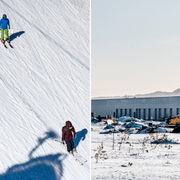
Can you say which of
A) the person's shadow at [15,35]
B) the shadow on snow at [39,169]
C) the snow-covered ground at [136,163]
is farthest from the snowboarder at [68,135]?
the person's shadow at [15,35]

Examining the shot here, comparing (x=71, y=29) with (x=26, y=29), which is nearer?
(x=26, y=29)

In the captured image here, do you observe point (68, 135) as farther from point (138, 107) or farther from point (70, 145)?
point (138, 107)

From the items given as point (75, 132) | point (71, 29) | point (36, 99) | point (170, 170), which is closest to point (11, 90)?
point (36, 99)

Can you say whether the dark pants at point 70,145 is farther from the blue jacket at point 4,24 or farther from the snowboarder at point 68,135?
the blue jacket at point 4,24

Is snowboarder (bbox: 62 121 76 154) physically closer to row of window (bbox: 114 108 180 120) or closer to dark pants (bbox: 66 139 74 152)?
dark pants (bbox: 66 139 74 152)

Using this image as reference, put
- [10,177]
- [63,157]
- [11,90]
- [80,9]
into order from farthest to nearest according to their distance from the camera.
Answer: [80,9], [11,90], [63,157], [10,177]

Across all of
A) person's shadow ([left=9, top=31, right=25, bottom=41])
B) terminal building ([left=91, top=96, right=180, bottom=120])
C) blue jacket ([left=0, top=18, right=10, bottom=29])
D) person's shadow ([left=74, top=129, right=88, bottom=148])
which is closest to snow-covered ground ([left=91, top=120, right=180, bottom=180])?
person's shadow ([left=74, top=129, right=88, bottom=148])

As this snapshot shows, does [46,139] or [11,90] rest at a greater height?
[11,90]

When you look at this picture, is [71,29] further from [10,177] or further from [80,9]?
[10,177]
